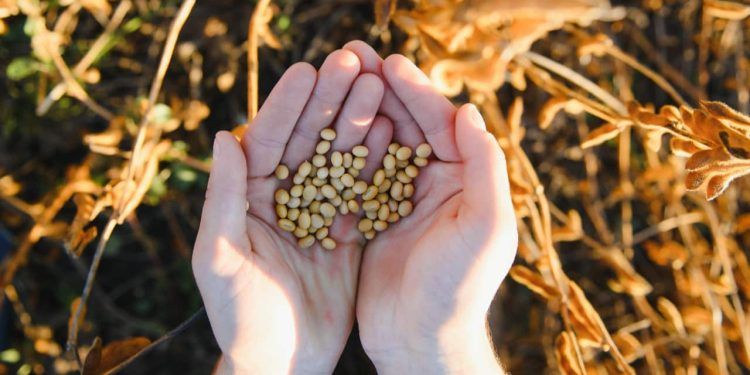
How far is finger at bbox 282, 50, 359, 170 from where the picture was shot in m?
1.56

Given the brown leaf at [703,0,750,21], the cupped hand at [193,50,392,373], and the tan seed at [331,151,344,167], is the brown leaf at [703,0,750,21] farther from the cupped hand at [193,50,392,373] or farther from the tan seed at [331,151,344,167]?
the tan seed at [331,151,344,167]

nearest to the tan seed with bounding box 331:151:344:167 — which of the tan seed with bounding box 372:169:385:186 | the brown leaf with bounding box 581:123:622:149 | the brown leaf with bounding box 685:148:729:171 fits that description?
the tan seed with bounding box 372:169:385:186

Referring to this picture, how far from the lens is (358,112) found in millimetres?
1657

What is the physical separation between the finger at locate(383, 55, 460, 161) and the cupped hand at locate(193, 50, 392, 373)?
0.17ft

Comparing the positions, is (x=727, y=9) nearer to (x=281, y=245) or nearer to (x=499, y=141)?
(x=499, y=141)

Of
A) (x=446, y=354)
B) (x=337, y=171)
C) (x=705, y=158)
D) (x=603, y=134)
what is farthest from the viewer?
(x=337, y=171)

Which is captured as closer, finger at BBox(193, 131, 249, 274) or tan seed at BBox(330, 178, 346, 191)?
finger at BBox(193, 131, 249, 274)

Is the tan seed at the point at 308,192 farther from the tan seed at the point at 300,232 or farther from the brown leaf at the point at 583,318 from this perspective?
the brown leaf at the point at 583,318

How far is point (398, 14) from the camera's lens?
5.32ft

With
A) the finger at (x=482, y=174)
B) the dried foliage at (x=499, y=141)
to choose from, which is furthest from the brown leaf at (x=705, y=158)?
the finger at (x=482, y=174)

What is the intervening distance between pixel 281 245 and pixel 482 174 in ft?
1.93

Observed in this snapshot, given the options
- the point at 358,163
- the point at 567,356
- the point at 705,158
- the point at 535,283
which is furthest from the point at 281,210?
the point at 705,158

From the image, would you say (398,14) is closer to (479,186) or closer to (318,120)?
(318,120)

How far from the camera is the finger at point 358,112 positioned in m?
1.60
